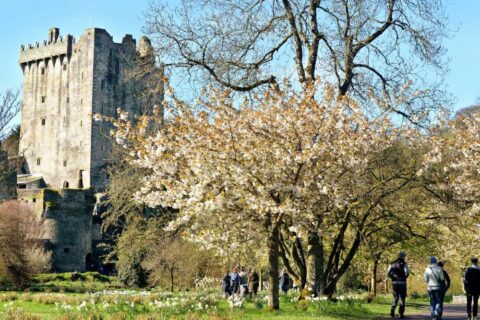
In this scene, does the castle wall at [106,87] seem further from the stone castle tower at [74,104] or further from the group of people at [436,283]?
the group of people at [436,283]

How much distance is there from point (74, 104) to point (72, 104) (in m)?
0.38

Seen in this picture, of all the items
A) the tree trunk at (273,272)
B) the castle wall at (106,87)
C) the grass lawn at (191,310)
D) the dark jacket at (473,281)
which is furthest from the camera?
the castle wall at (106,87)

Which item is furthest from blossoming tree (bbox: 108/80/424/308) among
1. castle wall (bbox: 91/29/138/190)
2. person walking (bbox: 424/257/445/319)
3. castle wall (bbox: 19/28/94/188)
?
castle wall (bbox: 19/28/94/188)

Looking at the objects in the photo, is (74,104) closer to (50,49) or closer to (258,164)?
(50,49)

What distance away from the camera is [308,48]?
21.1 m

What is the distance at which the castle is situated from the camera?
260 ft

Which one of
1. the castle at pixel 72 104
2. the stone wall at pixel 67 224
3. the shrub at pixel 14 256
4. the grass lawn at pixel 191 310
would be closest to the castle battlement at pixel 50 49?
the castle at pixel 72 104

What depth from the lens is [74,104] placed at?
268ft

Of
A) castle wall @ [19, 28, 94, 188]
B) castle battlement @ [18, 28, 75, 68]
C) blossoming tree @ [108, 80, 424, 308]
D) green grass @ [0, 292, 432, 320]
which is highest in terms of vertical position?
castle battlement @ [18, 28, 75, 68]

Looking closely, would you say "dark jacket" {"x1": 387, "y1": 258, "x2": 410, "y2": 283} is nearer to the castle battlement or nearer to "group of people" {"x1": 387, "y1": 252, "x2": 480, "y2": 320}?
"group of people" {"x1": 387, "y1": 252, "x2": 480, "y2": 320}

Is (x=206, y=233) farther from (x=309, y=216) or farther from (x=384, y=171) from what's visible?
(x=384, y=171)

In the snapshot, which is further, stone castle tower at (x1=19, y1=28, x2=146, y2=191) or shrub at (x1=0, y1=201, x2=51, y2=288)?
stone castle tower at (x1=19, y1=28, x2=146, y2=191)

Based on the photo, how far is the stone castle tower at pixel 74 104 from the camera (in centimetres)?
7931

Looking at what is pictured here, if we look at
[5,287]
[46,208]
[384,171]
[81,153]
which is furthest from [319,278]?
[81,153]
